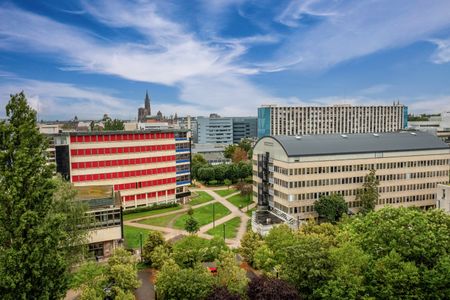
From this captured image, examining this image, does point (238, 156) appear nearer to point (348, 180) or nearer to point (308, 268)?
point (348, 180)

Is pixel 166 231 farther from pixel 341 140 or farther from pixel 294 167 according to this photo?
pixel 341 140

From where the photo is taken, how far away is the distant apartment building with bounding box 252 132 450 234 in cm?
6328

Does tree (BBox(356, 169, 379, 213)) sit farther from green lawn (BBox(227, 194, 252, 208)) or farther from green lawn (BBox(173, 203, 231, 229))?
green lawn (BBox(173, 203, 231, 229))

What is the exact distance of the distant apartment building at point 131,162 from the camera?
230ft

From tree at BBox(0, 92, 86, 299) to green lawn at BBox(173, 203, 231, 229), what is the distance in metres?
40.8

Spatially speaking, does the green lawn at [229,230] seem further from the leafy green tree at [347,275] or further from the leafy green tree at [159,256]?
the leafy green tree at [347,275]

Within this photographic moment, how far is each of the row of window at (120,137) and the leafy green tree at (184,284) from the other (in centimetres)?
4582

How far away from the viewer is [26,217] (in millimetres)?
23422

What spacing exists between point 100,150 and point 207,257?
3927 cm

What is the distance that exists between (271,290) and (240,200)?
187ft

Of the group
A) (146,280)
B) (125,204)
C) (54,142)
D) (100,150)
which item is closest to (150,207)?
(125,204)

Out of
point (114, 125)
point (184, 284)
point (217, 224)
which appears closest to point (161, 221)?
point (217, 224)

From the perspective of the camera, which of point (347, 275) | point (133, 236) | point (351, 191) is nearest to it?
point (347, 275)

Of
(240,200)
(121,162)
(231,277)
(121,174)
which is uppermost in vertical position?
(121,162)
